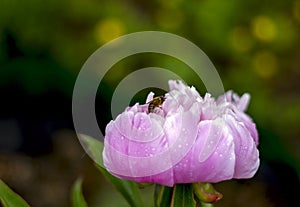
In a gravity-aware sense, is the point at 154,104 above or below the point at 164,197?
above

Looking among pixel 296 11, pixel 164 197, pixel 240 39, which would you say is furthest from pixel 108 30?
pixel 164 197

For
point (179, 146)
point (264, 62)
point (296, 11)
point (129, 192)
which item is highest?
point (179, 146)

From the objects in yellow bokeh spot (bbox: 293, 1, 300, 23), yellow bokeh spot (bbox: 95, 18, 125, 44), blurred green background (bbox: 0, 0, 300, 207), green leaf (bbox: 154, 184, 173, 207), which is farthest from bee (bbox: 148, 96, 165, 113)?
yellow bokeh spot (bbox: 293, 1, 300, 23)

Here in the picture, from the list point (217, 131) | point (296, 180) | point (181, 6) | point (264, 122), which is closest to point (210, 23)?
point (181, 6)

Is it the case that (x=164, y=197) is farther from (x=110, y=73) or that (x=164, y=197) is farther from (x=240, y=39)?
(x=240, y=39)

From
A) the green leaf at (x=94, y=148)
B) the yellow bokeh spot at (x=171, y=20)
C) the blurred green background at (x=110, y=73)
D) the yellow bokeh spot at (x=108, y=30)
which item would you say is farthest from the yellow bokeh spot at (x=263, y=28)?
the green leaf at (x=94, y=148)
